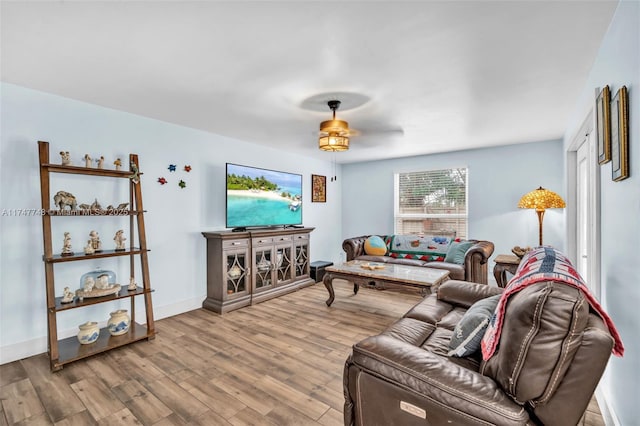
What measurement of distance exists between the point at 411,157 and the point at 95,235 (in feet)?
15.9

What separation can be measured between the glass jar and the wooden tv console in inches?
46.3

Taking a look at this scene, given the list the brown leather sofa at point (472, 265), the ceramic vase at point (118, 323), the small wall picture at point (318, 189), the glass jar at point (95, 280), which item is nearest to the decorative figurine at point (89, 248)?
the glass jar at point (95, 280)

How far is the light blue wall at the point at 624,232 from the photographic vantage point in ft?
4.24

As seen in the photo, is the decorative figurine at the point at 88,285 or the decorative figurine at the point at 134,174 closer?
the decorative figurine at the point at 88,285

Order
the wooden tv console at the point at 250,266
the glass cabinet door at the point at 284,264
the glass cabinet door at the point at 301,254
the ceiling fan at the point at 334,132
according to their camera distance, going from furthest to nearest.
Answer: the glass cabinet door at the point at 301,254
the glass cabinet door at the point at 284,264
the wooden tv console at the point at 250,266
the ceiling fan at the point at 334,132

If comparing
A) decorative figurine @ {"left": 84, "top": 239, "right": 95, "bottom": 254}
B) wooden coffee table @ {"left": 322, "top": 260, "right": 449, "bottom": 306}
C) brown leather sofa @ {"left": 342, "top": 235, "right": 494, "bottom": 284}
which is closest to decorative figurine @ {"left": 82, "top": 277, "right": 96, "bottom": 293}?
decorative figurine @ {"left": 84, "top": 239, "right": 95, "bottom": 254}

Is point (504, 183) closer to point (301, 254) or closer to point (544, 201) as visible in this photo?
point (544, 201)

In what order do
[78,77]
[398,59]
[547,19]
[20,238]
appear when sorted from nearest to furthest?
[547,19] → [398,59] → [78,77] → [20,238]

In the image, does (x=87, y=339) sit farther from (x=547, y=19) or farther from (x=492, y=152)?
(x=492, y=152)

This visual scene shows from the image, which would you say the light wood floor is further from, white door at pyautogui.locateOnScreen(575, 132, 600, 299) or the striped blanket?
white door at pyautogui.locateOnScreen(575, 132, 600, 299)

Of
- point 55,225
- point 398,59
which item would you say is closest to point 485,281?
point 398,59

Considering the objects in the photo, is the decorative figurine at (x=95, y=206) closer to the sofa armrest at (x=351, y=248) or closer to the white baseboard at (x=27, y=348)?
the white baseboard at (x=27, y=348)

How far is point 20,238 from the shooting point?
8.44ft

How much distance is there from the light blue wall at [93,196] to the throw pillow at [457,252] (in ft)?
10.8
